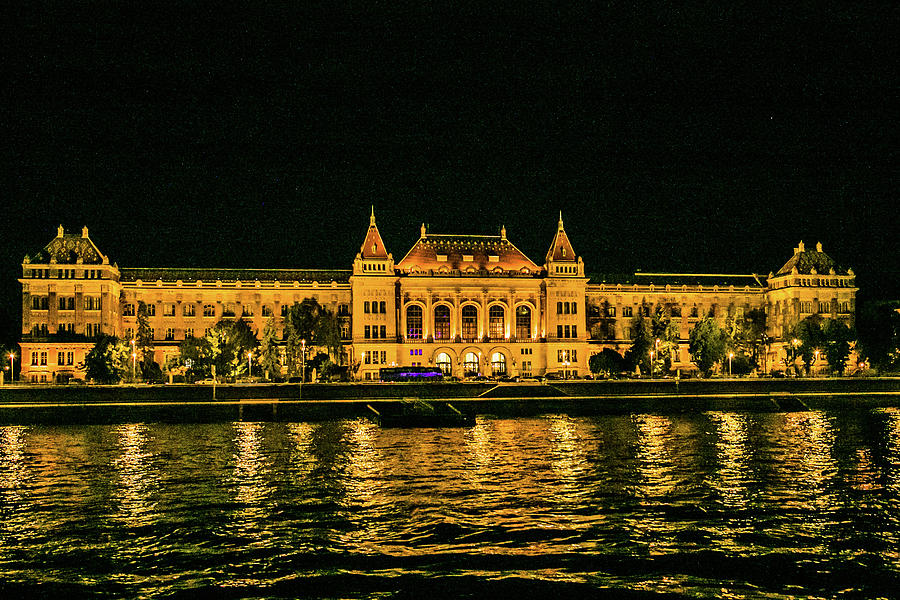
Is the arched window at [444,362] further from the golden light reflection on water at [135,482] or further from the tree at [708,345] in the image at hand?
the golden light reflection on water at [135,482]

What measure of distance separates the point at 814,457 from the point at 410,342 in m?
82.4

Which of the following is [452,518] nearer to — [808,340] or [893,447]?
[893,447]

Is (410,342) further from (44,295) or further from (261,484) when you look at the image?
(261,484)

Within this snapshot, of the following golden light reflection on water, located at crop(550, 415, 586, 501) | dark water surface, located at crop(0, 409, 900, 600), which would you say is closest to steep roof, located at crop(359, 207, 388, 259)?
golden light reflection on water, located at crop(550, 415, 586, 501)

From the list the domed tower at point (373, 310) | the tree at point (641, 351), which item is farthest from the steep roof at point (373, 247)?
the tree at point (641, 351)

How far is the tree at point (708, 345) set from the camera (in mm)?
114750

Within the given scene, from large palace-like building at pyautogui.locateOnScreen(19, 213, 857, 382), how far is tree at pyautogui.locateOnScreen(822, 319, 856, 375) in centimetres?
1426

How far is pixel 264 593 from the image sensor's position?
77.5ft

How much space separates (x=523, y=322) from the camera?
131125 mm

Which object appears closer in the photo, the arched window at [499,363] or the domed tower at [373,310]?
the domed tower at [373,310]

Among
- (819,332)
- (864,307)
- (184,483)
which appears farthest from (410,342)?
(184,483)

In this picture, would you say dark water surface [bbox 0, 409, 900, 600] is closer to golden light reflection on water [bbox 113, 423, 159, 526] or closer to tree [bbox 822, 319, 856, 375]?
golden light reflection on water [bbox 113, 423, 159, 526]

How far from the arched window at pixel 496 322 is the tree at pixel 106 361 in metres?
53.2

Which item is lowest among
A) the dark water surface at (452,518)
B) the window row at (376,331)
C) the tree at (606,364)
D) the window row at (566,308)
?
the dark water surface at (452,518)
